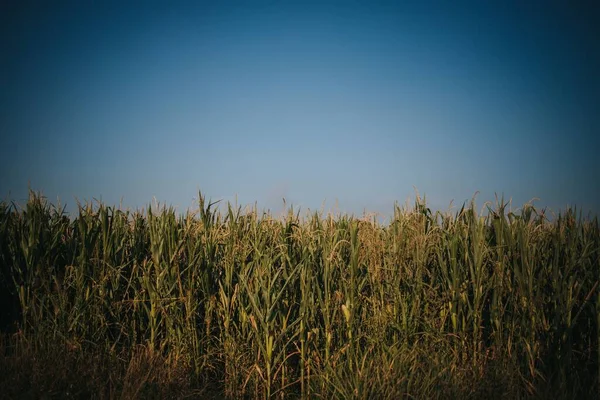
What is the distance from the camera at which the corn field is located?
4.86 m

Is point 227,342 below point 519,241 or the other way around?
below

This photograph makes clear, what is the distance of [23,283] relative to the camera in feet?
19.8

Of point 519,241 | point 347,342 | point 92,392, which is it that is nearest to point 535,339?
point 519,241

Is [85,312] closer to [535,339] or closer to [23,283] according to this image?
[23,283]

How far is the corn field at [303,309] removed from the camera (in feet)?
15.9

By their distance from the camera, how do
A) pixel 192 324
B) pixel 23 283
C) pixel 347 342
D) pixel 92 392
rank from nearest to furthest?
pixel 92 392
pixel 347 342
pixel 192 324
pixel 23 283

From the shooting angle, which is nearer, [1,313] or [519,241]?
[519,241]

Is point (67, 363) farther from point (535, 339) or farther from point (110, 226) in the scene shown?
point (535, 339)

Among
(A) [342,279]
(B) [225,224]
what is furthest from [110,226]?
(A) [342,279]

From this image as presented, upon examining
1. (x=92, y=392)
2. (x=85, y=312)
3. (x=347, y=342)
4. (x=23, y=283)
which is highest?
(x=23, y=283)

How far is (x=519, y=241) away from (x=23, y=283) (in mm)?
6602

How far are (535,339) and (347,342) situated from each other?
2189 millimetres

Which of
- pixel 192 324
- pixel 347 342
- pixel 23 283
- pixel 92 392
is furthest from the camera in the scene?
pixel 23 283

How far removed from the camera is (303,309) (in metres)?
5.06
